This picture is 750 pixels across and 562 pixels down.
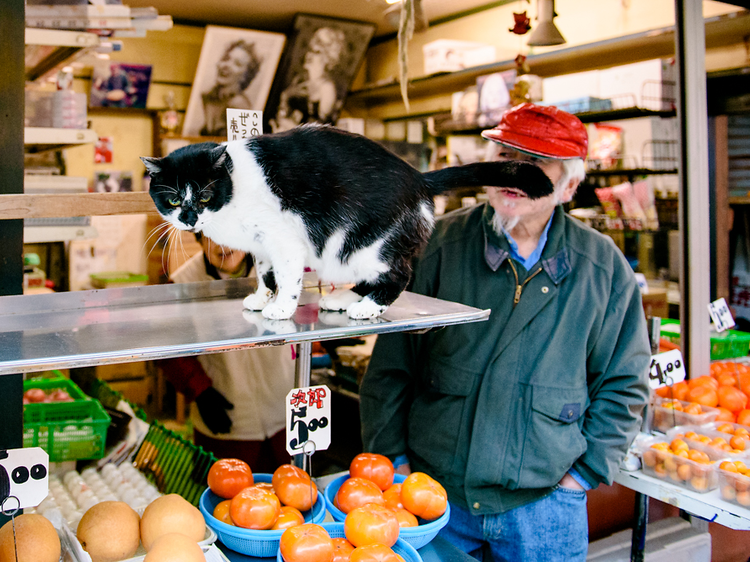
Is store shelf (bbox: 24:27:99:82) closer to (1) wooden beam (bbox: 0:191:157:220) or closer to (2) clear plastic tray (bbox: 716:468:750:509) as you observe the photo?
(1) wooden beam (bbox: 0:191:157:220)

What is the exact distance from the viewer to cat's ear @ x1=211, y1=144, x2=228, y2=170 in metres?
1.10

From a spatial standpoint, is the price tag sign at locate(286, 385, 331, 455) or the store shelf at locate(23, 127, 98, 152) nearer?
the price tag sign at locate(286, 385, 331, 455)

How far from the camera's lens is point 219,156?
1.11 metres

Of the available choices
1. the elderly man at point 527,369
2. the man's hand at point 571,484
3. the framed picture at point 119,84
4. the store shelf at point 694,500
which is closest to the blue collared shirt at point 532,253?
the elderly man at point 527,369

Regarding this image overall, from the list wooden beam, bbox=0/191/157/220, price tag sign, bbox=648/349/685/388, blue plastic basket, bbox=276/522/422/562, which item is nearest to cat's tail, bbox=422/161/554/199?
wooden beam, bbox=0/191/157/220

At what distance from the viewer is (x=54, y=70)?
9.75 feet

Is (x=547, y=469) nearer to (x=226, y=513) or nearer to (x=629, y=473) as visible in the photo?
(x=629, y=473)

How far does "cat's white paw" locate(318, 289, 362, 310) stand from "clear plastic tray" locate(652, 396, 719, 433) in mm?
1424

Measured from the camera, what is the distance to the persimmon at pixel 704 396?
2.28m

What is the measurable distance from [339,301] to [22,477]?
62cm

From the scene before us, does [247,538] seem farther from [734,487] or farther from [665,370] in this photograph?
[665,370]

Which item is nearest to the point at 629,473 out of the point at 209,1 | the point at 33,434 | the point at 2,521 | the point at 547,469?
the point at 547,469

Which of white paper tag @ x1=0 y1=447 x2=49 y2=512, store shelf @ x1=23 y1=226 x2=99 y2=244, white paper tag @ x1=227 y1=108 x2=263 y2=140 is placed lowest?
white paper tag @ x1=0 y1=447 x2=49 y2=512

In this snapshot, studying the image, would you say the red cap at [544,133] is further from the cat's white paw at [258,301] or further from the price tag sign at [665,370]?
the cat's white paw at [258,301]
